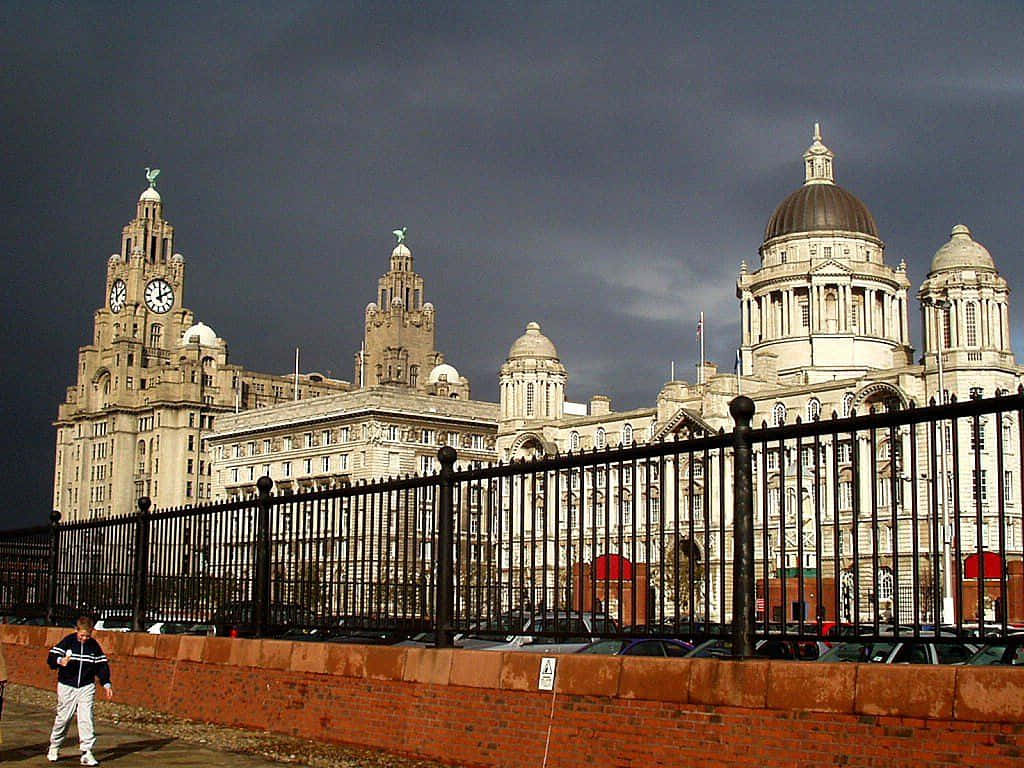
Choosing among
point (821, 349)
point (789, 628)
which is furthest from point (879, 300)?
point (789, 628)

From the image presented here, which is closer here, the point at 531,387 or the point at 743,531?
the point at 743,531

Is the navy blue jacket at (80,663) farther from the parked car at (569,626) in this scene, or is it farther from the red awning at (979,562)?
the red awning at (979,562)

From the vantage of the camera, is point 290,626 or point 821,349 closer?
point 290,626

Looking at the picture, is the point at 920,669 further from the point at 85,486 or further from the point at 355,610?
the point at 85,486

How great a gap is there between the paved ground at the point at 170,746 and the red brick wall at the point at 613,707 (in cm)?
23

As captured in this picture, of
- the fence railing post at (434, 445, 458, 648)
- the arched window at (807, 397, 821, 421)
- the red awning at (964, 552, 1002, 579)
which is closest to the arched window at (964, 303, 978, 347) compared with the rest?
the arched window at (807, 397, 821, 421)

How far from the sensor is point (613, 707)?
10844 mm

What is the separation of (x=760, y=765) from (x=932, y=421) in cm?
265

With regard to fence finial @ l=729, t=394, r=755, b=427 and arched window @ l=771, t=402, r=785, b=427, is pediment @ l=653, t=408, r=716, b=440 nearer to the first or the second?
arched window @ l=771, t=402, r=785, b=427

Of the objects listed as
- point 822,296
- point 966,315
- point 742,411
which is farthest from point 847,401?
point 742,411

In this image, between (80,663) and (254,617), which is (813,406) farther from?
(80,663)

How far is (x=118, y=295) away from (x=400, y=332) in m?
37.4

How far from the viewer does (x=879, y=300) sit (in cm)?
10969

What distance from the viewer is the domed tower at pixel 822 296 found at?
106062 millimetres
